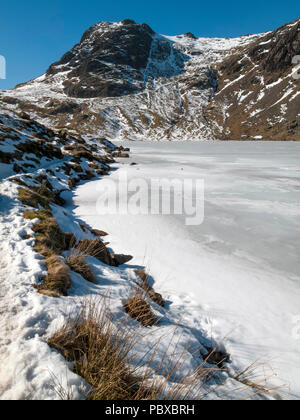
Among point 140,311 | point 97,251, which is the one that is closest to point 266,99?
point 97,251

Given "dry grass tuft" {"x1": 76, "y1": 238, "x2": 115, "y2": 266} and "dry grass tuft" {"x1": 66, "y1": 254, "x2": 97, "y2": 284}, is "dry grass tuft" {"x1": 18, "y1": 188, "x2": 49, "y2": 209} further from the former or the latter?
"dry grass tuft" {"x1": 66, "y1": 254, "x2": 97, "y2": 284}

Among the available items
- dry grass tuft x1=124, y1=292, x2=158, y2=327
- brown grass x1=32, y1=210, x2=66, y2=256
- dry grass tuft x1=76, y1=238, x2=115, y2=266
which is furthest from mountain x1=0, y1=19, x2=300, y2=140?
dry grass tuft x1=124, y1=292, x2=158, y2=327

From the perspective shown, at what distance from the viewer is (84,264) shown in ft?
15.4

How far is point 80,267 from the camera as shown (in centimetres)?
451

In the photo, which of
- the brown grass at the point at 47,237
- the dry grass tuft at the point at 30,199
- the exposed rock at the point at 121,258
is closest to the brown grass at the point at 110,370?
the brown grass at the point at 47,237

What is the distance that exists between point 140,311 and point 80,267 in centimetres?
173

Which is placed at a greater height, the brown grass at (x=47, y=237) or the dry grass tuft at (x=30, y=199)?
the dry grass tuft at (x=30, y=199)

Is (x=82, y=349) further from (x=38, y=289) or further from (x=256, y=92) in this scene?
(x=256, y=92)

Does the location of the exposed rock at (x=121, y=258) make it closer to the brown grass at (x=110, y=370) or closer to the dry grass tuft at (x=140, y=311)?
the dry grass tuft at (x=140, y=311)

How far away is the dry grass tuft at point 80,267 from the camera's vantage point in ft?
14.5

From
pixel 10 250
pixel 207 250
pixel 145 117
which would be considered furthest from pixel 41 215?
pixel 145 117

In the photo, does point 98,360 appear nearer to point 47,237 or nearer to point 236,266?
point 47,237

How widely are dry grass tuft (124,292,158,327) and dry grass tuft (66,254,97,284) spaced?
1092 mm

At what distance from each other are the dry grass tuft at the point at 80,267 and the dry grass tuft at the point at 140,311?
1092mm
